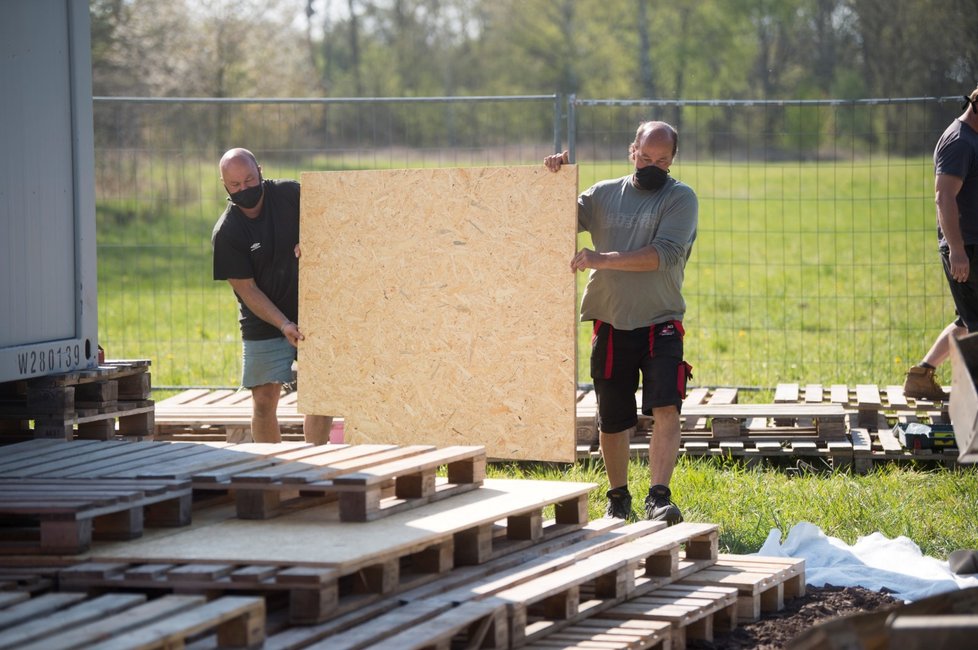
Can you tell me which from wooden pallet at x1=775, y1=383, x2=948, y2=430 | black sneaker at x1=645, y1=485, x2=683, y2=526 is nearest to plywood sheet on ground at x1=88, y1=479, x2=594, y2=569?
black sneaker at x1=645, y1=485, x2=683, y2=526

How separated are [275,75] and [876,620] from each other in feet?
127

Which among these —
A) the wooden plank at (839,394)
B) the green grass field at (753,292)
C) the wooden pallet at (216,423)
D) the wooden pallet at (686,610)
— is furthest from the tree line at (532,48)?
the wooden pallet at (686,610)

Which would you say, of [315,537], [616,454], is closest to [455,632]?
[315,537]

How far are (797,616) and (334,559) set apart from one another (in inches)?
97.1

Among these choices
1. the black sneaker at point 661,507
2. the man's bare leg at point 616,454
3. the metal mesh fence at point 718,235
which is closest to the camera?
the black sneaker at point 661,507

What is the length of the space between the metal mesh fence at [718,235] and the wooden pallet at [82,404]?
322 cm

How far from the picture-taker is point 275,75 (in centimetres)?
4103

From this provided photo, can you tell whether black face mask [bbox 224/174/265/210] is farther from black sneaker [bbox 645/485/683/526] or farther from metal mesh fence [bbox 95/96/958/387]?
black sneaker [bbox 645/485/683/526]

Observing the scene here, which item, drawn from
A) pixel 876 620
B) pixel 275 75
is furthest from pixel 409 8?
pixel 876 620

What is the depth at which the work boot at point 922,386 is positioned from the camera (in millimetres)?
9398

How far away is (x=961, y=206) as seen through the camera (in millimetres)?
8508

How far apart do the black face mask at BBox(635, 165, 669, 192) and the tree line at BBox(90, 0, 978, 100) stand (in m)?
22.1

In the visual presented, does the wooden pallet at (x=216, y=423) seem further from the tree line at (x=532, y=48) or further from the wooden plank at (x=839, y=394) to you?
the tree line at (x=532, y=48)

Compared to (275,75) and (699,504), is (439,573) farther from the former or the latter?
(275,75)
